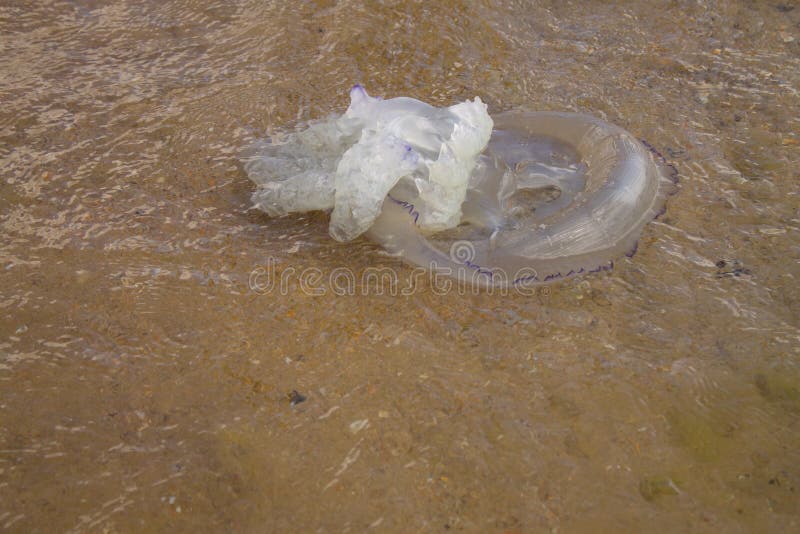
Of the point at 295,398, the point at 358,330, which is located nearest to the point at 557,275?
the point at 358,330

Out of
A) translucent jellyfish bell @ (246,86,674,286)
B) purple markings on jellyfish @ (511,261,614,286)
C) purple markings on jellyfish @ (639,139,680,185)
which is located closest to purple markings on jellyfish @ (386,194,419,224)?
translucent jellyfish bell @ (246,86,674,286)

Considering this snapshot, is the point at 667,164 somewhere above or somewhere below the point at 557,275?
above

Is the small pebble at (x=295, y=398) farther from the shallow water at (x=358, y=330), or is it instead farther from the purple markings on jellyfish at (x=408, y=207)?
the purple markings on jellyfish at (x=408, y=207)

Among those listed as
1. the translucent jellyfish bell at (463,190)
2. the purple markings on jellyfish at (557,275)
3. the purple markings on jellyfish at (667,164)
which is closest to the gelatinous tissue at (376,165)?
the translucent jellyfish bell at (463,190)

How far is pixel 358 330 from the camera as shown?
2357 mm

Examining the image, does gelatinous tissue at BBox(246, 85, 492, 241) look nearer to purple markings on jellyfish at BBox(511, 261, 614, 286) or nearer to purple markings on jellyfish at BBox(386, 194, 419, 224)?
purple markings on jellyfish at BBox(386, 194, 419, 224)

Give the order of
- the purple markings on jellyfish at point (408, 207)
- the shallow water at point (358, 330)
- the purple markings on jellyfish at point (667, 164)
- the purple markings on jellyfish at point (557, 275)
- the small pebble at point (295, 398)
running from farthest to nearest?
the purple markings on jellyfish at point (667, 164) → the purple markings on jellyfish at point (408, 207) → the purple markings on jellyfish at point (557, 275) → the small pebble at point (295, 398) → the shallow water at point (358, 330)

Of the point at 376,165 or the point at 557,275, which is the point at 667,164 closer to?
the point at 557,275

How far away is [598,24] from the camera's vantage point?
4.06 metres

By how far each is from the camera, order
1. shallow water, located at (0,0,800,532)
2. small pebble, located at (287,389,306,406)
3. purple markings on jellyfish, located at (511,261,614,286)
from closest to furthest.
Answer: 1. shallow water, located at (0,0,800,532)
2. small pebble, located at (287,389,306,406)
3. purple markings on jellyfish, located at (511,261,614,286)

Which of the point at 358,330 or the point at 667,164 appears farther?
the point at 667,164

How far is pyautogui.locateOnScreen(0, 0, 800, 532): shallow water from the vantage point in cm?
188

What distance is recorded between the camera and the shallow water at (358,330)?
1.88 m

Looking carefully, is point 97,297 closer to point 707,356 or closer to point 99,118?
point 99,118
